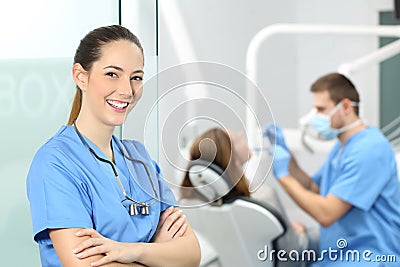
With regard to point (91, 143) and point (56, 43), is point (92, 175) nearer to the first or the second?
point (91, 143)

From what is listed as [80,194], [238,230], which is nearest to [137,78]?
[80,194]

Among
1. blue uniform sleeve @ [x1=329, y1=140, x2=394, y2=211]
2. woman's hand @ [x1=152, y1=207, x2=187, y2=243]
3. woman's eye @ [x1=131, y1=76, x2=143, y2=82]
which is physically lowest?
blue uniform sleeve @ [x1=329, y1=140, x2=394, y2=211]

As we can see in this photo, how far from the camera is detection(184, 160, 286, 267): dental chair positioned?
5.64 ft

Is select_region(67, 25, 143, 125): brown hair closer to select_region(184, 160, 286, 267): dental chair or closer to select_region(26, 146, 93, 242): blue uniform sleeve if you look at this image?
select_region(26, 146, 93, 242): blue uniform sleeve

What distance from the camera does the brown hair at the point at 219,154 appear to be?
94cm

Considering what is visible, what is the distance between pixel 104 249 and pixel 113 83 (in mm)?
190

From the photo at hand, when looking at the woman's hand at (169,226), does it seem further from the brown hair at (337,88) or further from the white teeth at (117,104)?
the brown hair at (337,88)

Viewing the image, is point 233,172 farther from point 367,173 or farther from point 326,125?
point 326,125

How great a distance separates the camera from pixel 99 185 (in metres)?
0.79

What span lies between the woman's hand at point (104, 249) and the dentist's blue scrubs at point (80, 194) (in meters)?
0.02

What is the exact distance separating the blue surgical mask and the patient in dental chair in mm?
253

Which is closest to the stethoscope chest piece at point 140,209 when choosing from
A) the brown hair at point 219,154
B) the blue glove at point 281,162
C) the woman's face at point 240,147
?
the brown hair at point 219,154

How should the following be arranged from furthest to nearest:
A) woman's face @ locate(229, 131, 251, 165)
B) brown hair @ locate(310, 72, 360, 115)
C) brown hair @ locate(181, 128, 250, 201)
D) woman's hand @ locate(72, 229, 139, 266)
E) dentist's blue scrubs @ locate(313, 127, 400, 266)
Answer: brown hair @ locate(310, 72, 360, 115) → dentist's blue scrubs @ locate(313, 127, 400, 266) → woman's face @ locate(229, 131, 251, 165) → brown hair @ locate(181, 128, 250, 201) → woman's hand @ locate(72, 229, 139, 266)

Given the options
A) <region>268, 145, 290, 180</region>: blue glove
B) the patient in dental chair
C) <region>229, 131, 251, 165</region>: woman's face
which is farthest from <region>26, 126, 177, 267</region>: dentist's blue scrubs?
<region>268, 145, 290, 180</region>: blue glove
